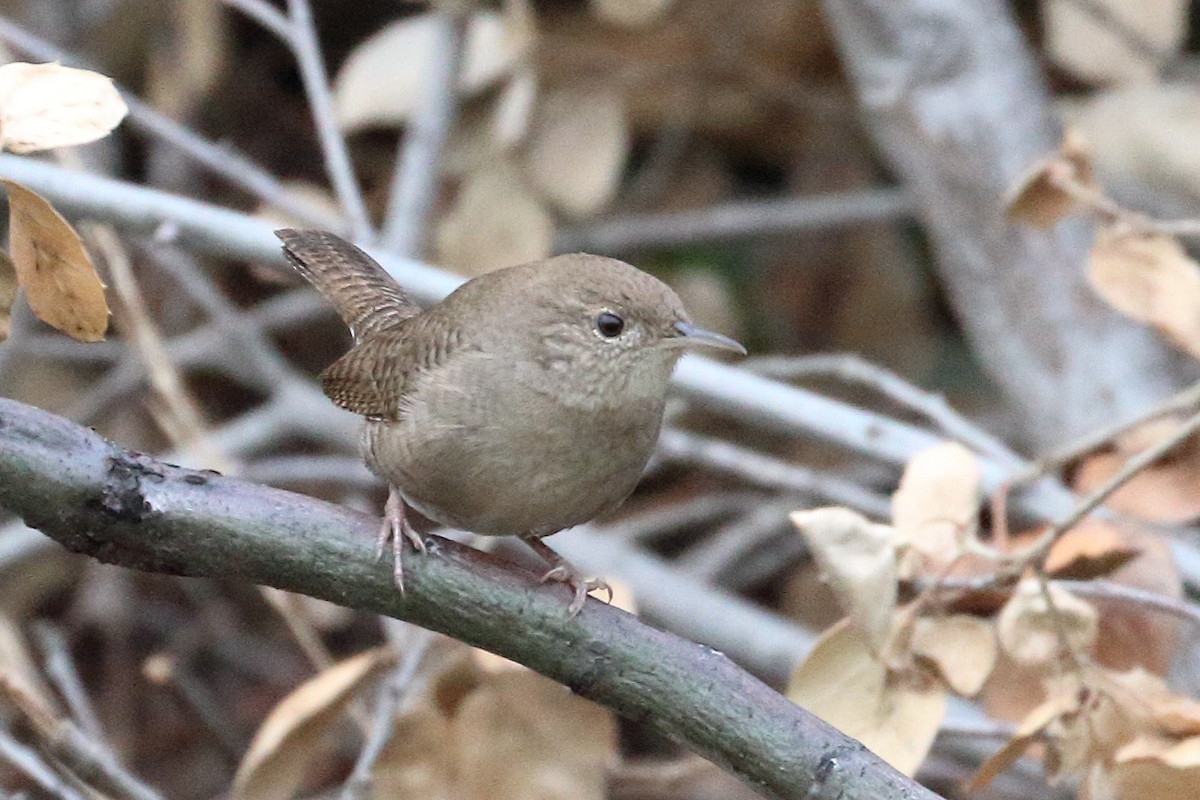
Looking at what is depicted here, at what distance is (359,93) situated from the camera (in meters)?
3.58

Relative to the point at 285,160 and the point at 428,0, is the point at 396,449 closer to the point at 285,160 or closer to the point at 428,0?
the point at 428,0

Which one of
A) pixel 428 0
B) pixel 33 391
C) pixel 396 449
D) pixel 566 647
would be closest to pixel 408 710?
pixel 396 449

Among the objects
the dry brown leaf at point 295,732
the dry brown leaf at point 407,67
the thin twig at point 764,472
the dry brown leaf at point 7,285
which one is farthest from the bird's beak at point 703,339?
the dry brown leaf at point 407,67

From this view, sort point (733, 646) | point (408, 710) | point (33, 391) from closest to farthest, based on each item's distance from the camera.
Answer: point (408, 710), point (733, 646), point (33, 391)

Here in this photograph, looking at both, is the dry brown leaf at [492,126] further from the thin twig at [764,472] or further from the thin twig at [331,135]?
the thin twig at [764,472]

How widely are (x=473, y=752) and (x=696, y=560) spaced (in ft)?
5.70

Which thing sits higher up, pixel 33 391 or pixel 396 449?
pixel 33 391

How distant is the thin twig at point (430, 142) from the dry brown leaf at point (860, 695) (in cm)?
153

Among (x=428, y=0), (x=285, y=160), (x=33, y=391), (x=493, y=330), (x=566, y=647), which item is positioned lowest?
(x=566, y=647)

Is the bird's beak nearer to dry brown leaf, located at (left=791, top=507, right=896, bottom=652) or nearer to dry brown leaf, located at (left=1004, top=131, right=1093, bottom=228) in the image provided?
dry brown leaf, located at (left=791, top=507, right=896, bottom=652)

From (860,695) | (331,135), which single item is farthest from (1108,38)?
(860,695)

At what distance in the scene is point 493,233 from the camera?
3465 mm

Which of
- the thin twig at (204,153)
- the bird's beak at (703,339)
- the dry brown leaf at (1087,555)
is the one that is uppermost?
the thin twig at (204,153)

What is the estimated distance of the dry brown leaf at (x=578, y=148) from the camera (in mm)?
3660
